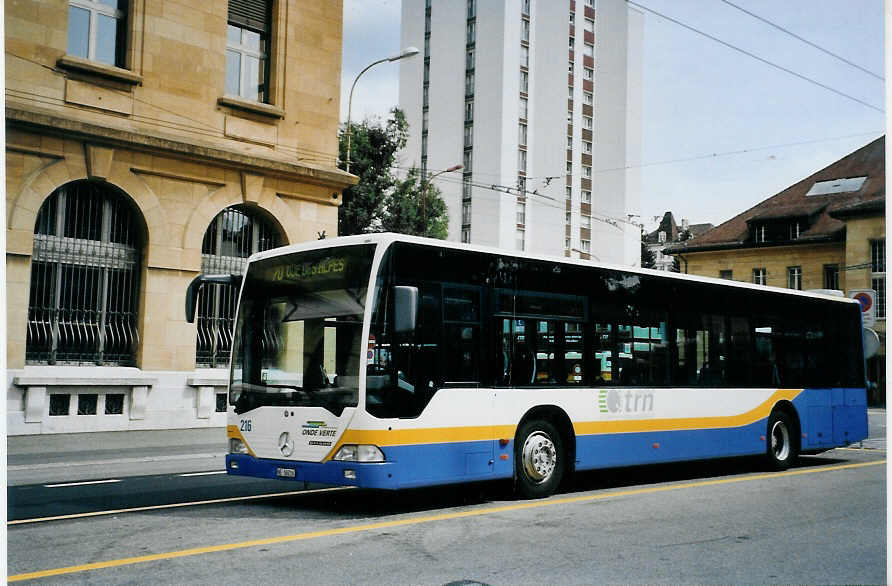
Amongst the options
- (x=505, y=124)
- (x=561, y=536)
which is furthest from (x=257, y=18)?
(x=505, y=124)

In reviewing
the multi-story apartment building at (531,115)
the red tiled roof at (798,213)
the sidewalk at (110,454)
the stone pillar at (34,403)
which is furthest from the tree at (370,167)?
the multi-story apartment building at (531,115)

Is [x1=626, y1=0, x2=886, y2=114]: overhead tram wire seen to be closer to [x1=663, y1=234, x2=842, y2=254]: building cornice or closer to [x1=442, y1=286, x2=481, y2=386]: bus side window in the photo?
[x1=442, y1=286, x2=481, y2=386]: bus side window

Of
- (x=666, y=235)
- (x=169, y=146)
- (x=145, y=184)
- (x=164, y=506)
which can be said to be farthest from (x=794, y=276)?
(x=164, y=506)

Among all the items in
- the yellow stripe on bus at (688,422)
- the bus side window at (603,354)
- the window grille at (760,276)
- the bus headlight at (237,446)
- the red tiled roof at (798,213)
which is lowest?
the bus headlight at (237,446)

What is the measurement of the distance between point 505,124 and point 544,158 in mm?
3867

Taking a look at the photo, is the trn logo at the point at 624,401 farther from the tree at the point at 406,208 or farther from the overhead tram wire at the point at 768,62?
the tree at the point at 406,208

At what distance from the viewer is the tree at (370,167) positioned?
3909cm

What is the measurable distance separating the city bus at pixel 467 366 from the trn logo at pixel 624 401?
0.03 m

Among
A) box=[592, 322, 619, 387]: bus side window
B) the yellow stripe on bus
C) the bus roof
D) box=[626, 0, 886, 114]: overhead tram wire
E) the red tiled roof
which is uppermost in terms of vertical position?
the red tiled roof

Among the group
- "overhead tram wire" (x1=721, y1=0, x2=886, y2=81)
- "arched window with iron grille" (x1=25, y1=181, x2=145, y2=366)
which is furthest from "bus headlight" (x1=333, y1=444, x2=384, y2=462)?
"arched window with iron grille" (x1=25, y1=181, x2=145, y2=366)

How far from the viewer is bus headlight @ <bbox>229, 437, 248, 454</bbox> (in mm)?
9852

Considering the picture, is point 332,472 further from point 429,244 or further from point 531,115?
point 531,115

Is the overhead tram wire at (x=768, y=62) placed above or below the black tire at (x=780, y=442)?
above

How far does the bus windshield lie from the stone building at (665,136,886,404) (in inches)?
1313
